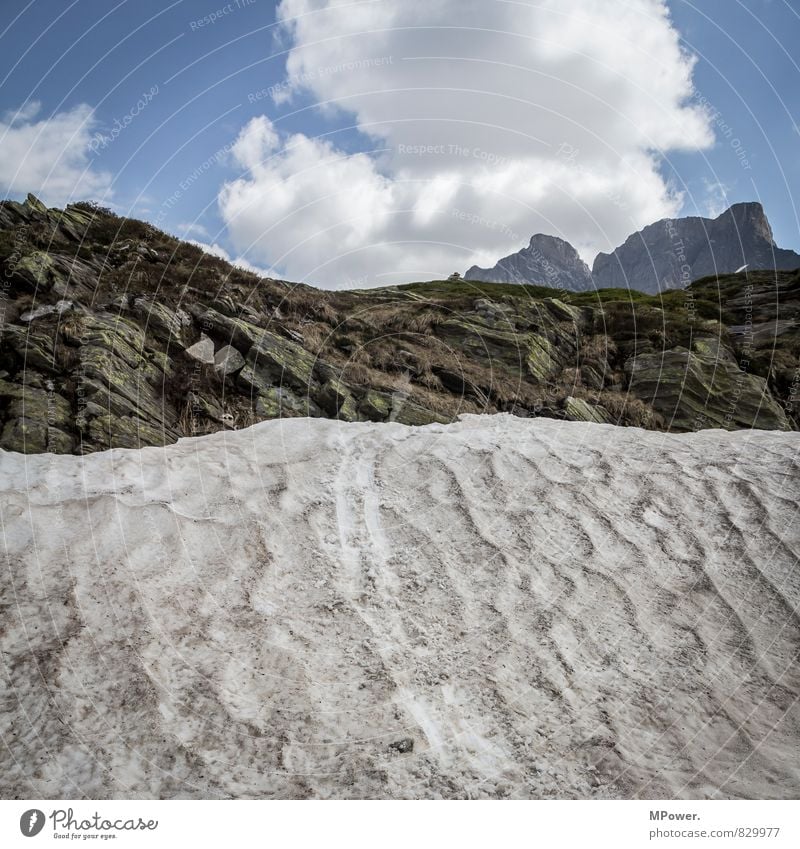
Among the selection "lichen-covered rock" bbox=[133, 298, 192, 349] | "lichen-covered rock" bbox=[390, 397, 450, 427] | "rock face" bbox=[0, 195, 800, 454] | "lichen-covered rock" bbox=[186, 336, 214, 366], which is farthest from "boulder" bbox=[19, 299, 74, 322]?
"lichen-covered rock" bbox=[390, 397, 450, 427]

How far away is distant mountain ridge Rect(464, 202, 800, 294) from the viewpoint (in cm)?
11938

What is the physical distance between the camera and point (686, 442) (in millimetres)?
10383

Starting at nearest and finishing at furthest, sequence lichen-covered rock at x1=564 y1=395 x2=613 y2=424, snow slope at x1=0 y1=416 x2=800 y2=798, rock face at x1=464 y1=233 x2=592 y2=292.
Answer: snow slope at x1=0 y1=416 x2=800 y2=798, lichen-covered rock at x1=564 y1=395 x2=613 y2=424, rock face at x1=464 y1=233 x2=592 y2=292

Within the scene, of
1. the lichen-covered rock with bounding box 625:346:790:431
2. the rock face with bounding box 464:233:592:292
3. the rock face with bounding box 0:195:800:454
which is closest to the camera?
the rock face with bounding box 0:195:800:454

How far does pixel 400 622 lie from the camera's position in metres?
6.32

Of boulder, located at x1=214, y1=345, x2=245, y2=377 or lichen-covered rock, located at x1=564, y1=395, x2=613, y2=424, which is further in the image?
lichen-covered rock, located at x1=564, y1=395, x2=613, y2=424

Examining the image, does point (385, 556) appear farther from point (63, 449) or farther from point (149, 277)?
point (149, 277)

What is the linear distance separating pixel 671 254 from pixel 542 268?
50741 mm

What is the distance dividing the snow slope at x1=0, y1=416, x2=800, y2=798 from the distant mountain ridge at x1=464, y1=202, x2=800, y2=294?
348 feet
